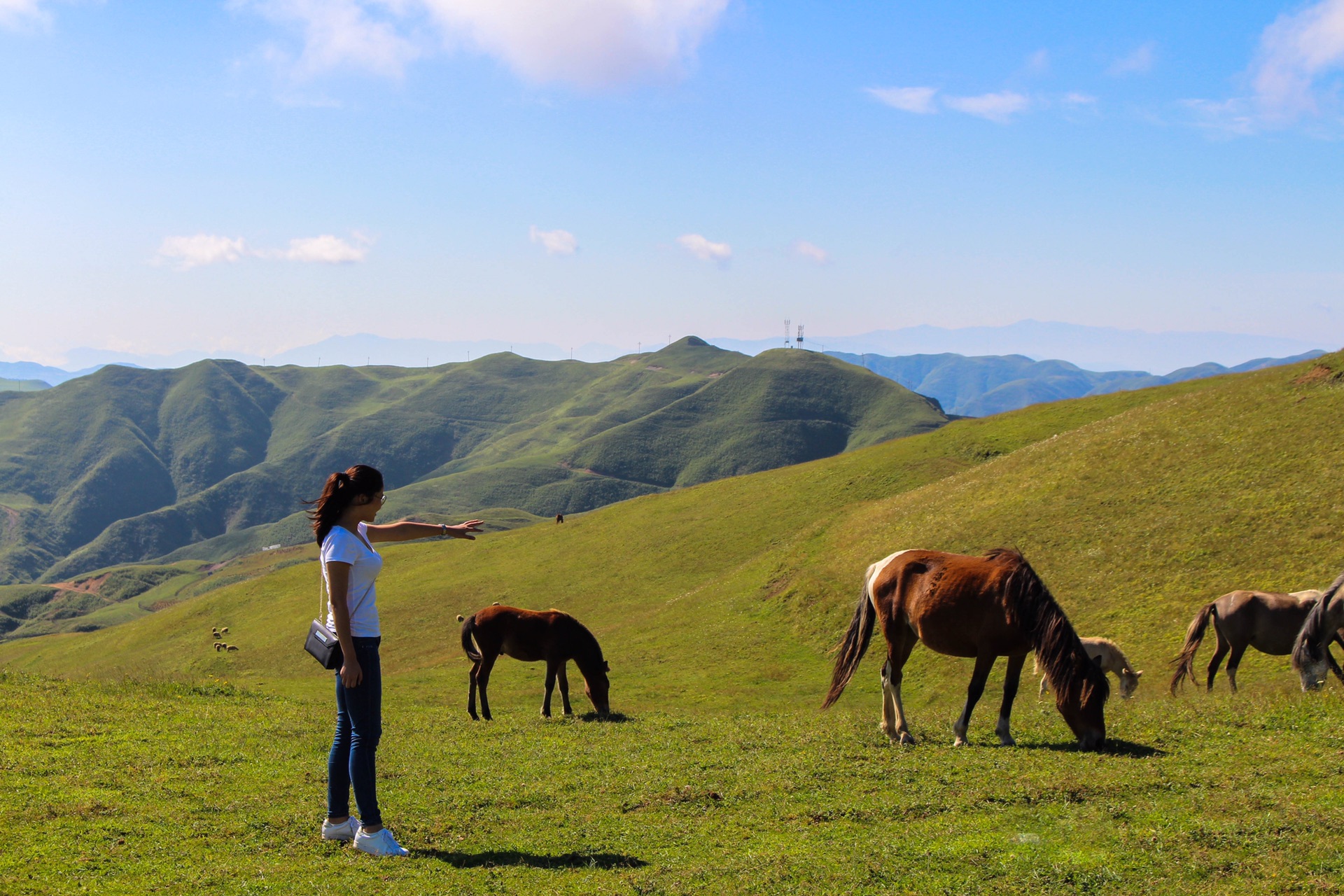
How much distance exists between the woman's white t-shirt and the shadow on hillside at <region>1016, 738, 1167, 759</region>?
9.53 m

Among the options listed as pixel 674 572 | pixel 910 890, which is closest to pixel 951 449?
pixel 674 572

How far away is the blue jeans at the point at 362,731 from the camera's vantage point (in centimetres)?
900

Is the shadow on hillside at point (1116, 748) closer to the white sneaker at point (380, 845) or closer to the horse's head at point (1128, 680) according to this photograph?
the white sneaker at point (380, 845)

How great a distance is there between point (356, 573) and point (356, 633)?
65cm

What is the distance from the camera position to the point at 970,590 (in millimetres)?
13820

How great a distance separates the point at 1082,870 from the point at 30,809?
38.3 ft

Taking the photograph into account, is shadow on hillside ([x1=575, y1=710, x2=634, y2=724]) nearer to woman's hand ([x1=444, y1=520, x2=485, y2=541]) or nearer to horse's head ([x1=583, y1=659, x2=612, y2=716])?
horse's head ([x1=583, y1=659, x2=612, y2=716])

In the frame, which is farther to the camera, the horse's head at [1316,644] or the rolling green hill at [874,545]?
the rolling green hill at [874,545]

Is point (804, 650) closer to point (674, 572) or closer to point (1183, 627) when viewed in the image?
point (1183, 627)

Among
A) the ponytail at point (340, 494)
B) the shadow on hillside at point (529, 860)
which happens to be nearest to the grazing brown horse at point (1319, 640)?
the shadow on hillside at point (529, 860)

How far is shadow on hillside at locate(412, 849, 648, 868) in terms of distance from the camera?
9.00m

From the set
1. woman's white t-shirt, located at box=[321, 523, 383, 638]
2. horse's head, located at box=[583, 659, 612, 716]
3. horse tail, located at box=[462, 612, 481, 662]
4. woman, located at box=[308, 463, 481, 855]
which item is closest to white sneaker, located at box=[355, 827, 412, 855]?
woman, located at box=[308, 463, 481, 855]

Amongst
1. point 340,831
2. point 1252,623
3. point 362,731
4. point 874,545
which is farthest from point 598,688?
point 874,545

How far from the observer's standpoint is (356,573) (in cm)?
881
